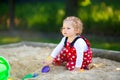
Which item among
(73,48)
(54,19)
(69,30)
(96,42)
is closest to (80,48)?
(73,48)

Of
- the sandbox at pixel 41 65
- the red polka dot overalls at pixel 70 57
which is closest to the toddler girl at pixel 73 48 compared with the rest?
the red polka dot overalls at pixel 70 57

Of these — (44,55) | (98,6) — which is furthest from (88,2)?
(44,55)

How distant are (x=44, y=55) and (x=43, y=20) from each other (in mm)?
4290

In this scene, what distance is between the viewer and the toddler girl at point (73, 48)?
3.97 metres

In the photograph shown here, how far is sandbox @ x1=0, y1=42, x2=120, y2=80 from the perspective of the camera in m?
3.63

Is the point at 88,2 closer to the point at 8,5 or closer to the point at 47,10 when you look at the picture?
the point at 47,10

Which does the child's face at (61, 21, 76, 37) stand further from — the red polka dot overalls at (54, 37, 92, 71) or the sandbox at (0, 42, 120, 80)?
the sandbox at (0, 42, 120, 80)

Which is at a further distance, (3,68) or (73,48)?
(73,48)

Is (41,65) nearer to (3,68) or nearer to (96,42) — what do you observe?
(3,68)

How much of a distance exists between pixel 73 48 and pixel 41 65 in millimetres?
730

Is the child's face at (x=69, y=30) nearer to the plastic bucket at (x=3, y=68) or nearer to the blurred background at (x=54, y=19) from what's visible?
the plastic bucket at (x=3, y=68)

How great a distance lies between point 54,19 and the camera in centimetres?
920

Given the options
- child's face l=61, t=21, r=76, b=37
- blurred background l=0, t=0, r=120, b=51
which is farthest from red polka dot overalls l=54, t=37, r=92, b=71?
blurred background l=0, t=0, r=120, b=51

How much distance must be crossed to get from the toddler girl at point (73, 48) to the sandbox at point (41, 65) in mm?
108
